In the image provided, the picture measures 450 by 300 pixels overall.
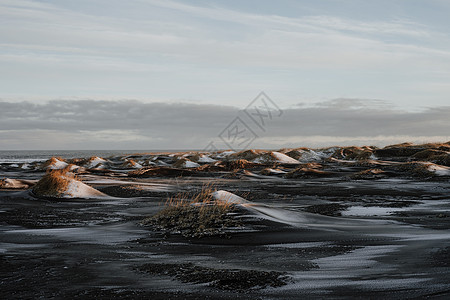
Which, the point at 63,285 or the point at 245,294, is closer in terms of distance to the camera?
the point at 245,294

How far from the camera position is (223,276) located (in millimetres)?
5215

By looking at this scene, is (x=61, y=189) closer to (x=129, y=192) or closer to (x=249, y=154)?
(x=129, y=192)

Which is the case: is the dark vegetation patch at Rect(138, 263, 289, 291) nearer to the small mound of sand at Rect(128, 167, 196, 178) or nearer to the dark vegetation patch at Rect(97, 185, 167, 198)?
the dark vegetation patch at Rect(97, 185, 167, 198)

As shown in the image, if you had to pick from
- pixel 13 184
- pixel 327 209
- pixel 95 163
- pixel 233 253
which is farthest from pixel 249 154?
pixel 233 253

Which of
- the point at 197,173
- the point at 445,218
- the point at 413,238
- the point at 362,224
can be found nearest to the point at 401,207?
the point at 445,218

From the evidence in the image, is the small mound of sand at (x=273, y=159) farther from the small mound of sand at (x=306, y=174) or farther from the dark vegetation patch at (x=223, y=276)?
the dark vegetation patch at (x=223, y=276)

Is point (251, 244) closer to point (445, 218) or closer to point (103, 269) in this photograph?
point (103, 269)

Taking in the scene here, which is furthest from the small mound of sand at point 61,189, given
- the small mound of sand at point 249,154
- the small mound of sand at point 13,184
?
the small mound of sand at point 249,154

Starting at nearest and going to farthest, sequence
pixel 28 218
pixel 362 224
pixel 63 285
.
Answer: pixel 63 285
pixel 362 224
pixel 28 218

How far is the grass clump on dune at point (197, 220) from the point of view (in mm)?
8484

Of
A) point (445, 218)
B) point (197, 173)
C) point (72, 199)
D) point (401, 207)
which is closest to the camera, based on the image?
point (445, 218)

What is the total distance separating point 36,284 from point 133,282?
110cm

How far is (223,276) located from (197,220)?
12.6ft

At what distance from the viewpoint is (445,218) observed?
1040 centimetres
